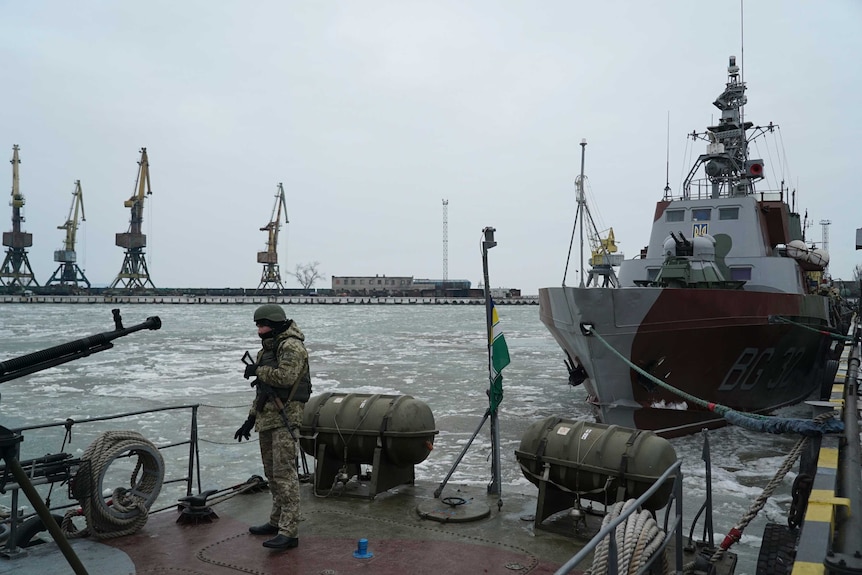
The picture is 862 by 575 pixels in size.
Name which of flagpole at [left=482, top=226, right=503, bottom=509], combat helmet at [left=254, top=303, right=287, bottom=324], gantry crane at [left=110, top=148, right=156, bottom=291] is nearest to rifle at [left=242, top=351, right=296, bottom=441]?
combat helmet at [left=254, top=303, right=287, bottom=324]

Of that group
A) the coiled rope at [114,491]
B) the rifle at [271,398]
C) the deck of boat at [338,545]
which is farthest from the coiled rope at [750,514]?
the coiled rope at [114,491]

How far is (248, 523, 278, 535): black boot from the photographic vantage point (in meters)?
5.39

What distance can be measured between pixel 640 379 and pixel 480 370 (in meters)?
12.9

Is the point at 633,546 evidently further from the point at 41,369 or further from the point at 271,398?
the point at 41,369

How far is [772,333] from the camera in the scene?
12.5m

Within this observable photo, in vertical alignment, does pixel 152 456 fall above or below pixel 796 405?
above

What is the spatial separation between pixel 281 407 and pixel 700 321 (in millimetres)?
8644

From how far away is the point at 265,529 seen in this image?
17.7 ft

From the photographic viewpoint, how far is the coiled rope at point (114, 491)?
16.9ft

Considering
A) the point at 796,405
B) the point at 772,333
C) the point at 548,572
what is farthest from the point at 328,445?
the point at 796,405

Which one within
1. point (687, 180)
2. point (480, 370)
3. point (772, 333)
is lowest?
point (480, 370)

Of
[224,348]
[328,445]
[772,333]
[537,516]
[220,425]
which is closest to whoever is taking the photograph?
[537,516]

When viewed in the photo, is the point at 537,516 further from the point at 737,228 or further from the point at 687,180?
the point at 687,180

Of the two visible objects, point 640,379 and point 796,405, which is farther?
point 796,405
